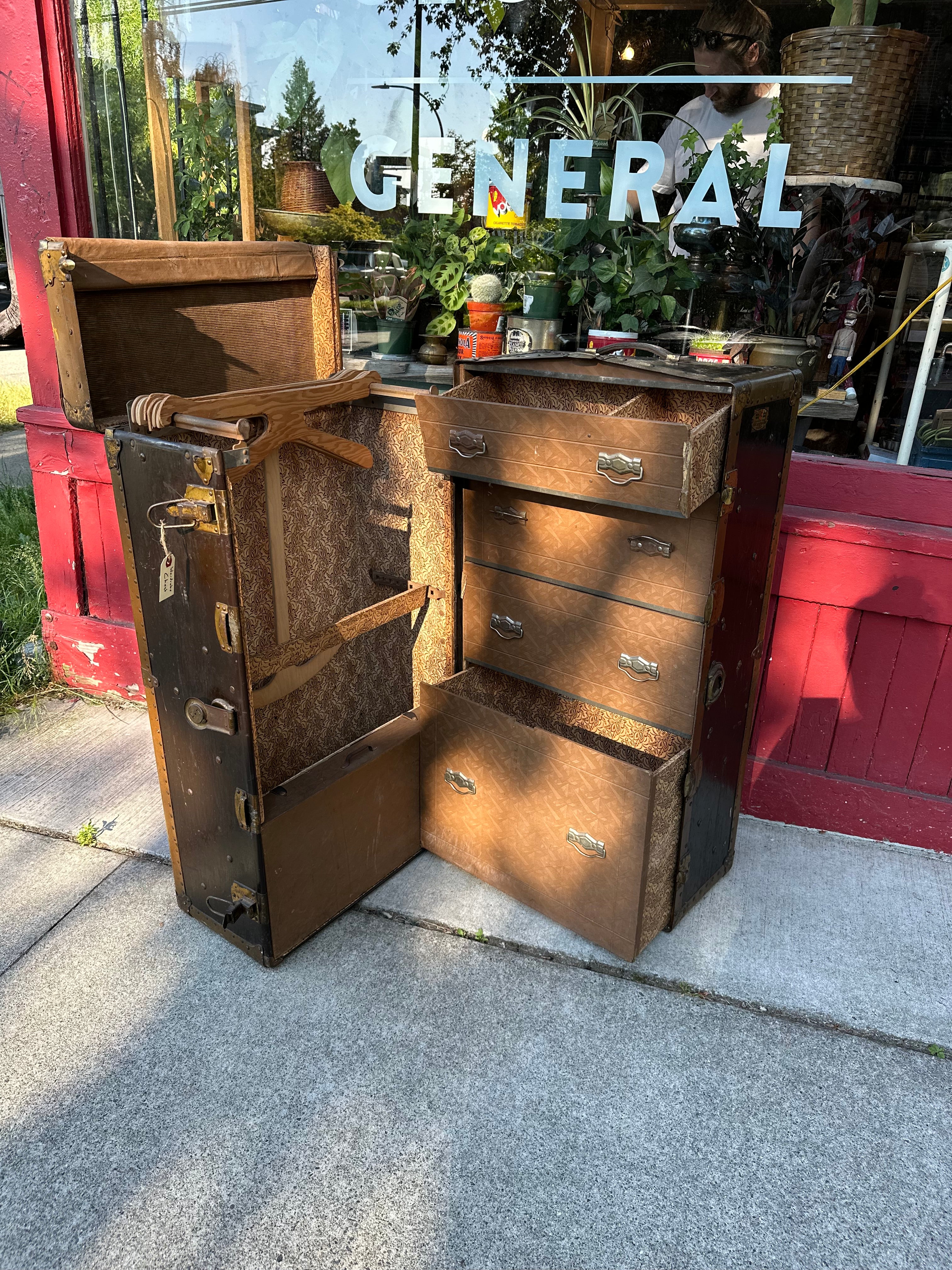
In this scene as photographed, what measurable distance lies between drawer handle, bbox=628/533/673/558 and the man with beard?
4.55 feet

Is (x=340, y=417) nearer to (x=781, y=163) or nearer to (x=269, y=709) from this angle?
(x=269, y=709)

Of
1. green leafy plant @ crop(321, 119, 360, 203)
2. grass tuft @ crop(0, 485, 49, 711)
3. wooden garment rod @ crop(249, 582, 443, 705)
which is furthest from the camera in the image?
grass tuft @ crop(0, 485, 49, 711)

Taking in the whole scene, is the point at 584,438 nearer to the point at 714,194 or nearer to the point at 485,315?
the point at 714,194

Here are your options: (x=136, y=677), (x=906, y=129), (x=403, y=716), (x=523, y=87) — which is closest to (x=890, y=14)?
(x=906, y=129)

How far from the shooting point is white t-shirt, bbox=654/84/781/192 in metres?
2.65

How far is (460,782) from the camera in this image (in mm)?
2629

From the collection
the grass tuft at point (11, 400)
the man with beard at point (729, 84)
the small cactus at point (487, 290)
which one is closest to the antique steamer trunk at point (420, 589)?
the small cactus at point (487, 290)

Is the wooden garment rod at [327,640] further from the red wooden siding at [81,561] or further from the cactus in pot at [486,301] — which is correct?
the red wooden siding at [81,561]

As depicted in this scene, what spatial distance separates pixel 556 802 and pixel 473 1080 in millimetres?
718

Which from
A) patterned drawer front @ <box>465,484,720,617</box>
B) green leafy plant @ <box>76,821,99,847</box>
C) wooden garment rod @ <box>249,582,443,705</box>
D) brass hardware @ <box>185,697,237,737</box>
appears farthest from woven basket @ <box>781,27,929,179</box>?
green leafy plant @ <box>76,821,99,847</box>

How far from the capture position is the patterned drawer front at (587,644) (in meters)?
2.29

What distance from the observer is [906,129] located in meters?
2.49

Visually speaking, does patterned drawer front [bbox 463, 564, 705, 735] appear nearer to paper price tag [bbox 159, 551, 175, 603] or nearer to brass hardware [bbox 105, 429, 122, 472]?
paper price tag [bbox 159, 551, 175, 603]

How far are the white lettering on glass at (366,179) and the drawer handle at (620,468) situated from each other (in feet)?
6.22
